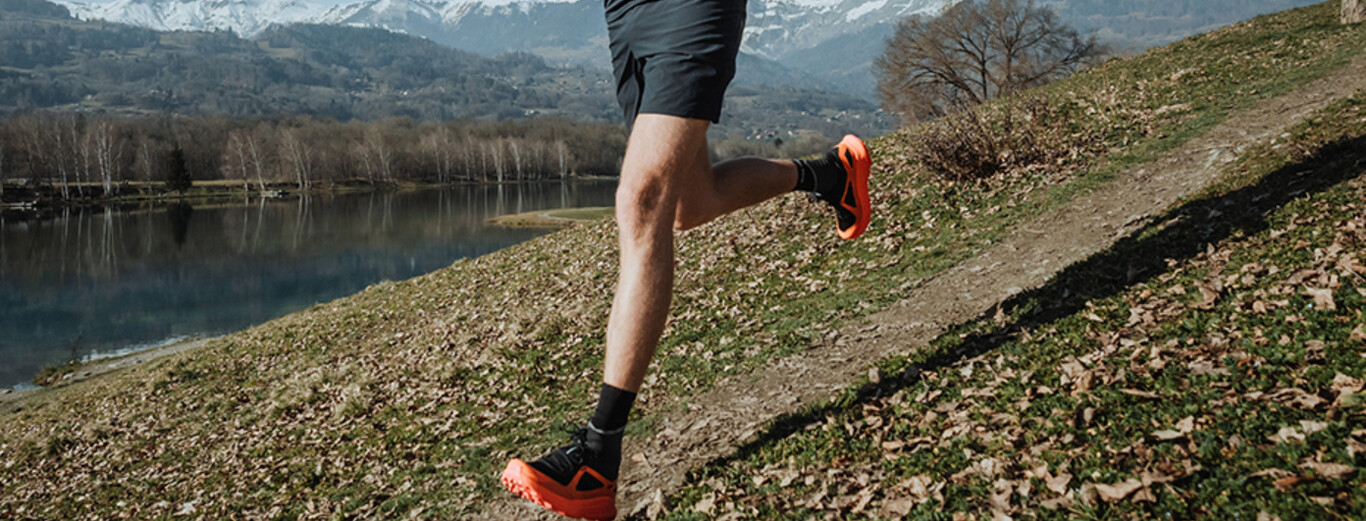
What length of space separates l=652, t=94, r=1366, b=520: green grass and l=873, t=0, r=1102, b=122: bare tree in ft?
123

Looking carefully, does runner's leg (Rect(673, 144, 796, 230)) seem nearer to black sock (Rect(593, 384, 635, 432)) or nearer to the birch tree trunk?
black sock (Rect(593, 384, 635, 432))

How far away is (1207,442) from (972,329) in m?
1.99

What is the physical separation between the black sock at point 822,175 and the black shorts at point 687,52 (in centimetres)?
136

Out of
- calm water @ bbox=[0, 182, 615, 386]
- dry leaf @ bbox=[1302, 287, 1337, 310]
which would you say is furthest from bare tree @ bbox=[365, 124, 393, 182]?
dry leaf @ bbox=[1302, 287, 1337, 310]

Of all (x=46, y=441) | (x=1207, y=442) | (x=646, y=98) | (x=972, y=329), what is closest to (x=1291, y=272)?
(x=972, y=329)

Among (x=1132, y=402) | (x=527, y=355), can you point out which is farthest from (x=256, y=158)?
(x=1132, y=402)

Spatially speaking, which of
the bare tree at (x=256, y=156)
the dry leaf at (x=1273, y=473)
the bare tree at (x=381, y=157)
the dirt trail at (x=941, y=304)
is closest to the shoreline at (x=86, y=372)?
the dirt trail at (x=941, y=304)

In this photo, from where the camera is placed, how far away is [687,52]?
2.72 m

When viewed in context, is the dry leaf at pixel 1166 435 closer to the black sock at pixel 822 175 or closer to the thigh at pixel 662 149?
the thigh at pixel 662 149

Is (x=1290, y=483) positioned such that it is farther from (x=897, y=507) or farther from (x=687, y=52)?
(x=687, y=52)

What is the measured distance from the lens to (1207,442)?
245 centimetres

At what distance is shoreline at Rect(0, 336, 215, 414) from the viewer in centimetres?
2020

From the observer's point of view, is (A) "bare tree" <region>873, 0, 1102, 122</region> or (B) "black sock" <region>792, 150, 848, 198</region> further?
(A) "bare tree" <region>873, 0, 1102, 122</region>

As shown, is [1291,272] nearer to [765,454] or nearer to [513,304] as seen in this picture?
[765,454]
